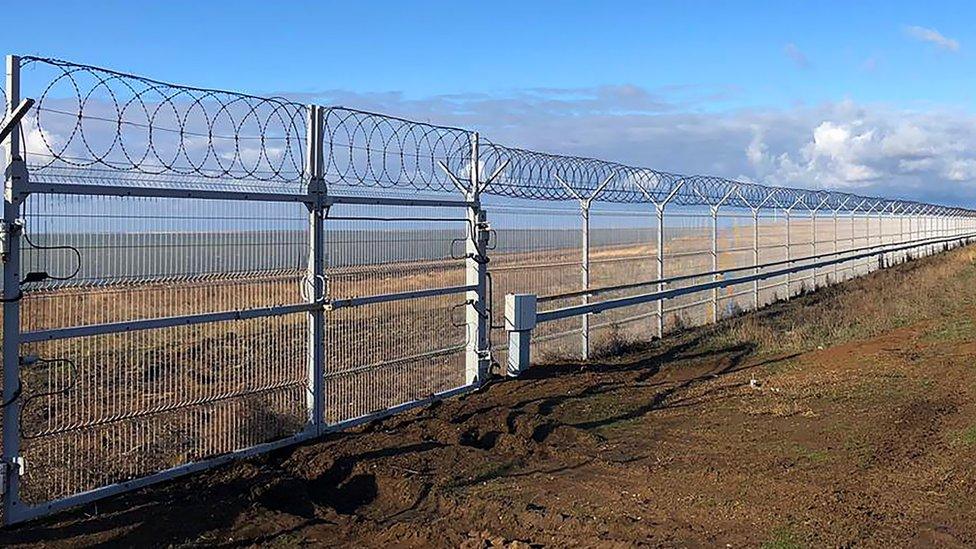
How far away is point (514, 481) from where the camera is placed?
726 cm

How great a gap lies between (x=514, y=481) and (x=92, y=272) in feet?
10.9

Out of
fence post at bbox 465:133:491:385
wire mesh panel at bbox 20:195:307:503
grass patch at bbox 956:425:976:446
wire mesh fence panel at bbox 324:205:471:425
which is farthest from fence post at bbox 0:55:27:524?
grass patch at bbox 956:425:976:446

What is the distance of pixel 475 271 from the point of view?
1108 cm

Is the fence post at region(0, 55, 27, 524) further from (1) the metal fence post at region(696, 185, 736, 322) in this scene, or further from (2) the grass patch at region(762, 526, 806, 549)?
(1) the metal fence post at region(696, 185, 736, 322)

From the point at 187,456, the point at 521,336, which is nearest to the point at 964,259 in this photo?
the point at 521,336

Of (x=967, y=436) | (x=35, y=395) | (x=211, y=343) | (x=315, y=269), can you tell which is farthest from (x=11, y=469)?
(x=967, y=436)

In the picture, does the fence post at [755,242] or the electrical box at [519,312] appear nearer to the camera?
the electrical box at [519,312]

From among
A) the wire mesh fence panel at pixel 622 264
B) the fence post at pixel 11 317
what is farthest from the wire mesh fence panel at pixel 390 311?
the wire mesh fence panel at pixel 622 264

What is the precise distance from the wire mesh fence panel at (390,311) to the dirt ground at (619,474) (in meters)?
0.35

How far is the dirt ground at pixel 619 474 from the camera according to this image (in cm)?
606

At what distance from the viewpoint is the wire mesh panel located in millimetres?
6180

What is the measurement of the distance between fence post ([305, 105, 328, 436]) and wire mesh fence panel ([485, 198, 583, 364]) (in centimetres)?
339

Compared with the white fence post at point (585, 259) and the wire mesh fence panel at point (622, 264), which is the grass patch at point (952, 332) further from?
the white fence post at point (585, 259)

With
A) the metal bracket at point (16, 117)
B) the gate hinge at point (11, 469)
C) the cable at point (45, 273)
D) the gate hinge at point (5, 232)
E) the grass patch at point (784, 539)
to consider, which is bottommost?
the grass patch at point (784, 539)
